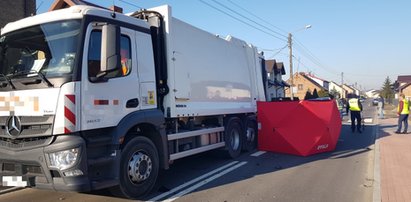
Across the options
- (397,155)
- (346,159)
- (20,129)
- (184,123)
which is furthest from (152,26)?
(397,155)

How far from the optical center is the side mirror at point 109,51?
5.10m

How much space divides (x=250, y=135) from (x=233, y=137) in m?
1.24

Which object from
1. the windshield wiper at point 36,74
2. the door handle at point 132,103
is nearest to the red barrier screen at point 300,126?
the door handle at point 132,103

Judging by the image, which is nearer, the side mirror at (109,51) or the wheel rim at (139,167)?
the side mirror at (109,51)

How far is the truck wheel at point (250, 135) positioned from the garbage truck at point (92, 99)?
355 cm

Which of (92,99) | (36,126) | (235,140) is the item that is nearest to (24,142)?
(36,126)

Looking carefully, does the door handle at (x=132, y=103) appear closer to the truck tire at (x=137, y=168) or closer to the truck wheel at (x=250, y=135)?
the truck tire at (x=137, y=168)

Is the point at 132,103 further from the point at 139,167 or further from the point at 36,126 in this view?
the point at 36,126

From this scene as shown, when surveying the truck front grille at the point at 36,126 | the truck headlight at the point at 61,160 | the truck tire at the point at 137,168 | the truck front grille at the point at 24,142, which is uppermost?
the truck front grille at the point at 36,126

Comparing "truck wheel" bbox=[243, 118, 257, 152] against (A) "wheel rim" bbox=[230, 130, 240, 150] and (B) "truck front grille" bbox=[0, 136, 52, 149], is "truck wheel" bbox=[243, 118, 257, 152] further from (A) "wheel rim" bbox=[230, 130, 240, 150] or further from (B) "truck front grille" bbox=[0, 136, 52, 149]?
(B) "truck front grille" bbox=[0, 136, 52, 149]

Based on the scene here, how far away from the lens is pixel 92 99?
5262 millimetres

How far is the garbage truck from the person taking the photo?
4.94 metres

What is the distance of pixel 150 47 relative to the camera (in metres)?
6.61

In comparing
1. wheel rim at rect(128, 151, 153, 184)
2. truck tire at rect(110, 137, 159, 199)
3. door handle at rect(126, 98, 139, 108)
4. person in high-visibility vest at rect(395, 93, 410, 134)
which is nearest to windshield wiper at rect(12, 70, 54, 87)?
door handle at rect(126, 98, 139, 108)
